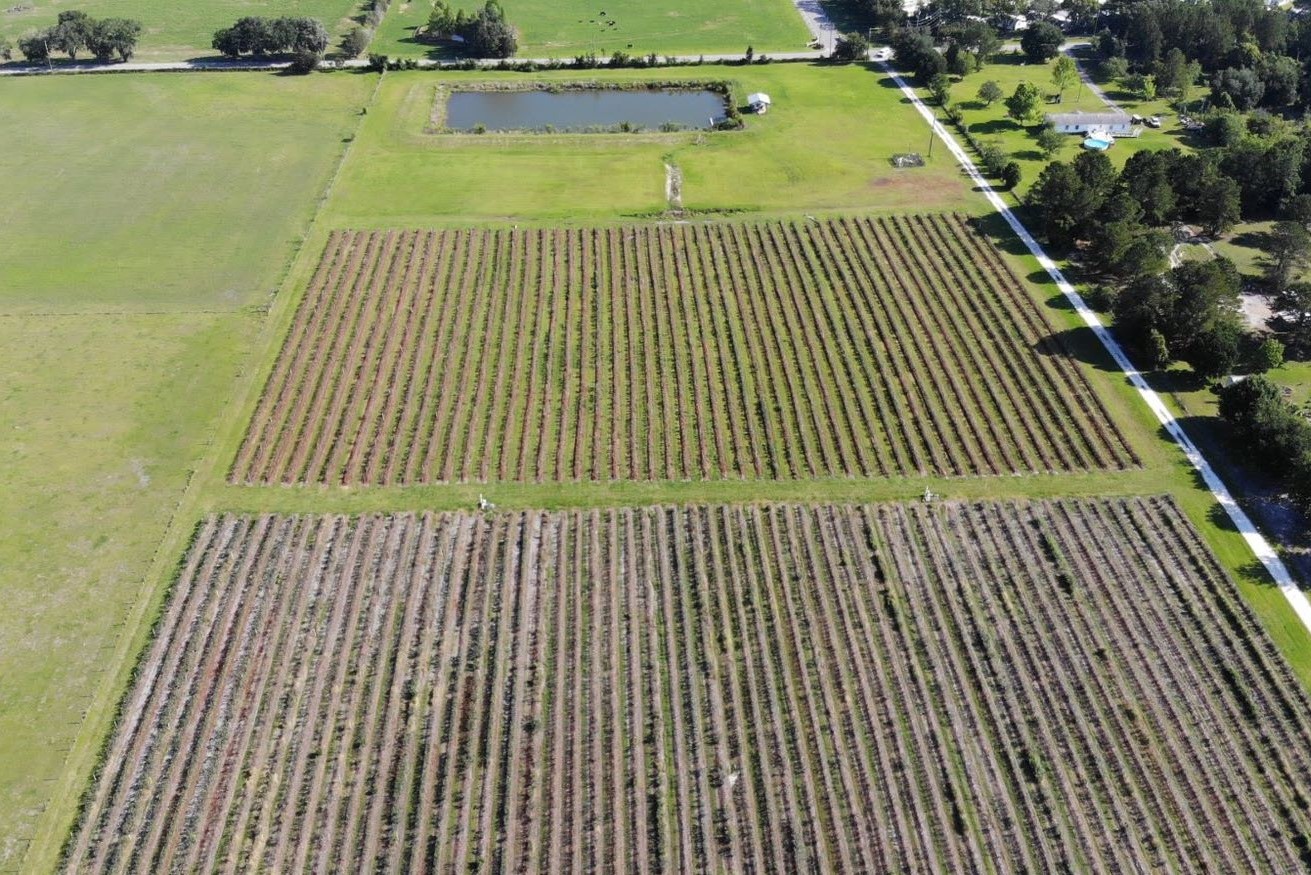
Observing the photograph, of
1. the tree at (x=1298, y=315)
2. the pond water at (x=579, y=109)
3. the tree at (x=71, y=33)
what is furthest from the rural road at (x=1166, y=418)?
the tree at (x=71, y=33)

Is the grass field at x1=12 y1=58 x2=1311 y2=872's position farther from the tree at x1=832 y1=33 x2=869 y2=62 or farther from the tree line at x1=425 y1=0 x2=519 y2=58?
the tree line at x1=425 y1=0 x2=519 y2=58

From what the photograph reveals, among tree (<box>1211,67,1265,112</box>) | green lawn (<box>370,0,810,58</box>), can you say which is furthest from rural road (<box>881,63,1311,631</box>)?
green lawn (<box>370,0,810,58</box>)

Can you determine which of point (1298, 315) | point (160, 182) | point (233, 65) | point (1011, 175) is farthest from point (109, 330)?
point (1298, 315)

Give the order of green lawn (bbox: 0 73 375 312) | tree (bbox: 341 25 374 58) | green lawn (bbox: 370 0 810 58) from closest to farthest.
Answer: green lawn (bbox: 0 73 375 312), tree (bbox: 341 25 374 58), green lawn (bbox: 370 0 810 58)

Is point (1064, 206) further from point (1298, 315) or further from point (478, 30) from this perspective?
point (478, 30)

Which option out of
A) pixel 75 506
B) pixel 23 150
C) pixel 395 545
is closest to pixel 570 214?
pixel 395 545

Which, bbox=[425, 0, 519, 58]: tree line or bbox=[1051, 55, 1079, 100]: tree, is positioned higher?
bbox=[425, 0, 519, 58]: tree line

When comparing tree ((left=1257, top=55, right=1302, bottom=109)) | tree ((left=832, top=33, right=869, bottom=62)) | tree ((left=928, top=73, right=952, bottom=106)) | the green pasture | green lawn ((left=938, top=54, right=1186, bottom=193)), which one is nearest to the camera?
the green pasture
